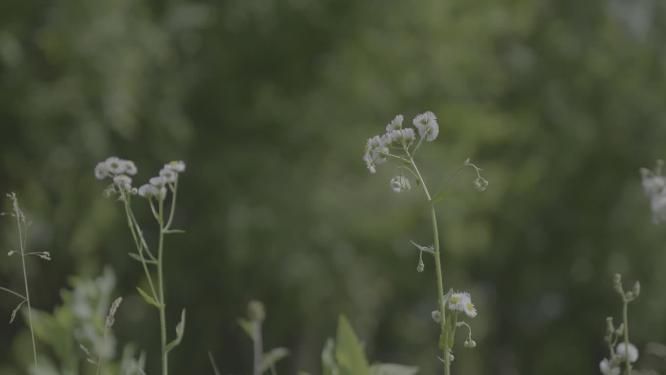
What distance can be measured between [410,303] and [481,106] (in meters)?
2.85

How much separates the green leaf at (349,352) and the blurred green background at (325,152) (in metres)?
7.26

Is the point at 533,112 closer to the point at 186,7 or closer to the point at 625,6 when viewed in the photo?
the point at 625,6

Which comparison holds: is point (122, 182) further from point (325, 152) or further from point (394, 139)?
point (325, 152)

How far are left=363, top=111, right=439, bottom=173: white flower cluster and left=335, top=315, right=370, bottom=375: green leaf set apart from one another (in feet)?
0.81

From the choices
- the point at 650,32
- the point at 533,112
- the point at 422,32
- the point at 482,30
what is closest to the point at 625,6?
the point at 650,32

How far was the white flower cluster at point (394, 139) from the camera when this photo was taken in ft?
5.20

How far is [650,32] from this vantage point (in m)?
13.2

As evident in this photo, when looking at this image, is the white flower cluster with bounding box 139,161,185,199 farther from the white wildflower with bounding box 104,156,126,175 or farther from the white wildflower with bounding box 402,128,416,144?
the white wildflower with bounding box 402,128,416,144

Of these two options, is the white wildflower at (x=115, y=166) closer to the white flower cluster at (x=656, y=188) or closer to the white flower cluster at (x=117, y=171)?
the white flower cluster at (x=117, y=171)

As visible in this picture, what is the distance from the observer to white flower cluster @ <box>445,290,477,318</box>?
59.0 inches

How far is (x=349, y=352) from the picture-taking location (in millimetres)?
1552

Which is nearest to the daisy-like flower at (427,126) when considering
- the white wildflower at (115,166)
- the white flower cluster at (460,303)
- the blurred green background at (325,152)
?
the white flower cluster at (460,303)

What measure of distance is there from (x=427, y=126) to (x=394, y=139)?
7 centimetres

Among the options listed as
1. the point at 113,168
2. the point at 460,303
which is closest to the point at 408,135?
the point at 460,303
